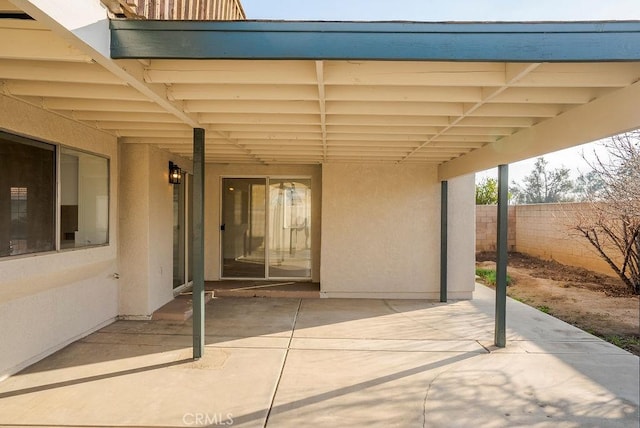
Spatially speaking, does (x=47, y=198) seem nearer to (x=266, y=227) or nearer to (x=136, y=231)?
(x=136, y=231)

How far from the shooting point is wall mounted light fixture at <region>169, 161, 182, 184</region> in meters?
6.58

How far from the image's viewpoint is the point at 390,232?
7.49 m

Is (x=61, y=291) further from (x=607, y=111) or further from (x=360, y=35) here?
(x=607, y=111)

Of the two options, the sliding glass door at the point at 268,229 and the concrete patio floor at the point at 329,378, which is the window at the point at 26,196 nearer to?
the concrete patio floor at the point at 329,378

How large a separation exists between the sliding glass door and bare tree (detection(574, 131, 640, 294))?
17.1 ft

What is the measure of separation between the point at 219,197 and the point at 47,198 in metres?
4.34

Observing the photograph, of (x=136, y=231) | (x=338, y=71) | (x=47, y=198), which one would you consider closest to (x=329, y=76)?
(x=338, y=71)

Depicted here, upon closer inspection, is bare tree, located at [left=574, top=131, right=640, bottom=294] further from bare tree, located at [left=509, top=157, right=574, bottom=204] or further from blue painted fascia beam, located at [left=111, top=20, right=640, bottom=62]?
bare tree, located at [left=509, top=157, right=574, bottom=204]

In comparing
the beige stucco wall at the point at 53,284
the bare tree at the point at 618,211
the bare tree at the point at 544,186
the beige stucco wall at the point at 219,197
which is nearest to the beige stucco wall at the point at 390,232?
the beige stucco wall at the point at 219,197

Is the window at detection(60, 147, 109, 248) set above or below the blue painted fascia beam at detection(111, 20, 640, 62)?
below

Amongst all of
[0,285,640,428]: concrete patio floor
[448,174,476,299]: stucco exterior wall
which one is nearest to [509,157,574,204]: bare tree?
Result: [448,174,476,299]: stucco exterior wall

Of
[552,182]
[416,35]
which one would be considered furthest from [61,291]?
[552,182]

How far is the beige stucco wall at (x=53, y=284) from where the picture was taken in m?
3.66

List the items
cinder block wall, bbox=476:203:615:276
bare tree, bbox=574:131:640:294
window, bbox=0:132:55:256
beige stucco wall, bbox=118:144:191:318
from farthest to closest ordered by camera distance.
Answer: cinder block wall, bbox=476:203:615:276, bare tree, bbox=574:131:640:294, beige stucco wall, bbox=118:144:191:318, window, bbox=0:132:55:256
